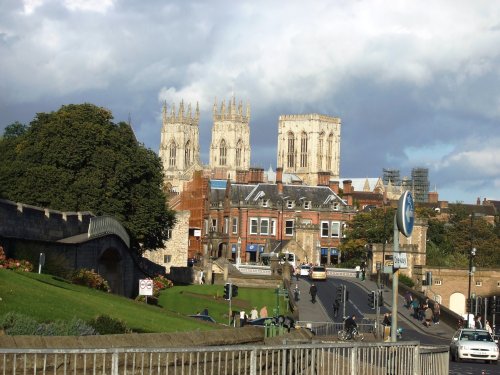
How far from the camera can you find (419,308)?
80375 millimetres

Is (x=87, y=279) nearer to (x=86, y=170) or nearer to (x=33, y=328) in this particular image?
(x=33, y=328)

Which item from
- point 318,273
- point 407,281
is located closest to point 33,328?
point 318,273

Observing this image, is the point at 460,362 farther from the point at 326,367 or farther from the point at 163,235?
the point at 163,235

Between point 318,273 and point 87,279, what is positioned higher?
point 318,273

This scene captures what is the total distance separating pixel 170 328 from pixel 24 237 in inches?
751

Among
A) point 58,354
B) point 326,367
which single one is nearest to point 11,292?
point 326,367

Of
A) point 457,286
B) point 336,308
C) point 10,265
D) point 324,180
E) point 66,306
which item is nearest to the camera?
point 66,306

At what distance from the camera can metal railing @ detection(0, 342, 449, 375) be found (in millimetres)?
14141

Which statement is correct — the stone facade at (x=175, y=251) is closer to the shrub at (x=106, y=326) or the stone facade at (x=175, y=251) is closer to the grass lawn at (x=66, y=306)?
the grass lawn at (x=66, y=306)

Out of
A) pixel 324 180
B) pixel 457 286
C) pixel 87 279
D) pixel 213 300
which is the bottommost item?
pixel 213 300

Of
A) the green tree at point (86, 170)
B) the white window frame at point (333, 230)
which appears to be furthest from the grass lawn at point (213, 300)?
the white window frame at point (333, 230)

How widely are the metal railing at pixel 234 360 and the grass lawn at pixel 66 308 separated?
834 cm

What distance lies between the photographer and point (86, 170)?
82.6 meters

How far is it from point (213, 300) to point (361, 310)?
380 inches
